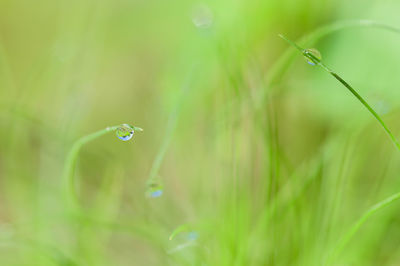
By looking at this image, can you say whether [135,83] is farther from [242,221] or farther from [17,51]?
[242,221]

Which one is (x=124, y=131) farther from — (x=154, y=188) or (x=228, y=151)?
(x=228, y=151)

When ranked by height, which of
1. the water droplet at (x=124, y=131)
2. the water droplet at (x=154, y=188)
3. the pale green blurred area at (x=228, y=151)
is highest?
the pale green blurred area at (x=228, y=151)

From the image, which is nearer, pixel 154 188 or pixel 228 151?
pixel 154 188

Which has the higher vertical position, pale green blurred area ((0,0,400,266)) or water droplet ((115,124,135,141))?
pale green blurred area ((0,0,400,266))

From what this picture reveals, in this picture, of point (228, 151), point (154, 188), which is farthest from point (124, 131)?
point (228, 151)

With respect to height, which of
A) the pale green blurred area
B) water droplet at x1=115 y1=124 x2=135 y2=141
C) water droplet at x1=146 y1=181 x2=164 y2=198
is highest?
the pale green blurred area

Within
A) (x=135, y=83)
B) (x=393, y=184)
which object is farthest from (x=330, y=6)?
(x=135, y=83)

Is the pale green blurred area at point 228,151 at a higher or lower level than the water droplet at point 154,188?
higher

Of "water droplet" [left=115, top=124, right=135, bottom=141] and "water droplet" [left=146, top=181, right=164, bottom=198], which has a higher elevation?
"water droplet" [left=115, top=124, right=135, bottom=141]
